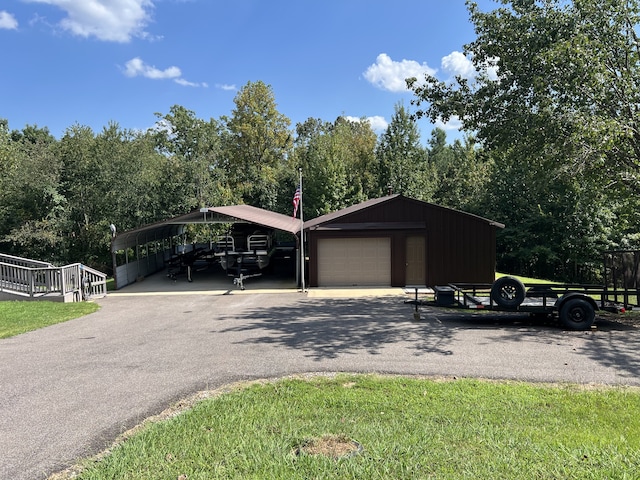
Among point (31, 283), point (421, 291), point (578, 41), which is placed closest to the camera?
point (578, 41)

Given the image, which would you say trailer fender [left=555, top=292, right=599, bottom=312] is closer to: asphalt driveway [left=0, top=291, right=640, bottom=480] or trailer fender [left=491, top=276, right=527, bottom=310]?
asphalt driveway [left=0, top=291, right=640, bottom=480]

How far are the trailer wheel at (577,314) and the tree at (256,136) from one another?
97.9 feet

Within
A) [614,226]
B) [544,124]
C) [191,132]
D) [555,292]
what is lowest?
[555,292]

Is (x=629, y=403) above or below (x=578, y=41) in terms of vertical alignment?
below

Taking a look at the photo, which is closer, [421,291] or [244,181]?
[421,291]

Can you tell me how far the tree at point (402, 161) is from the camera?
110 feet

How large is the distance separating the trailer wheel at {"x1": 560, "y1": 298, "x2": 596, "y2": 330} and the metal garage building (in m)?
7.46

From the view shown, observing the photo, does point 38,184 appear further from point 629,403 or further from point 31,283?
point 629,403

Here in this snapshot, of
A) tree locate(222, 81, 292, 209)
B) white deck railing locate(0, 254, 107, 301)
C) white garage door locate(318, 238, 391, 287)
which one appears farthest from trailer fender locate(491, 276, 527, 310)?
tree locate(222, 81, 292, 209)

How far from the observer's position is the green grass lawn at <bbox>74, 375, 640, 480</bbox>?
3.78 metres

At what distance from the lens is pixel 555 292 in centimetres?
1017

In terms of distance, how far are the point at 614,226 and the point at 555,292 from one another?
20.4m

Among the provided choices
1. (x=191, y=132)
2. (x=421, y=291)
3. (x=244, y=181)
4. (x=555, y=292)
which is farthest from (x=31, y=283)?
(x=191, y=132)

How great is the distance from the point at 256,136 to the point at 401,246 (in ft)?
86.1
